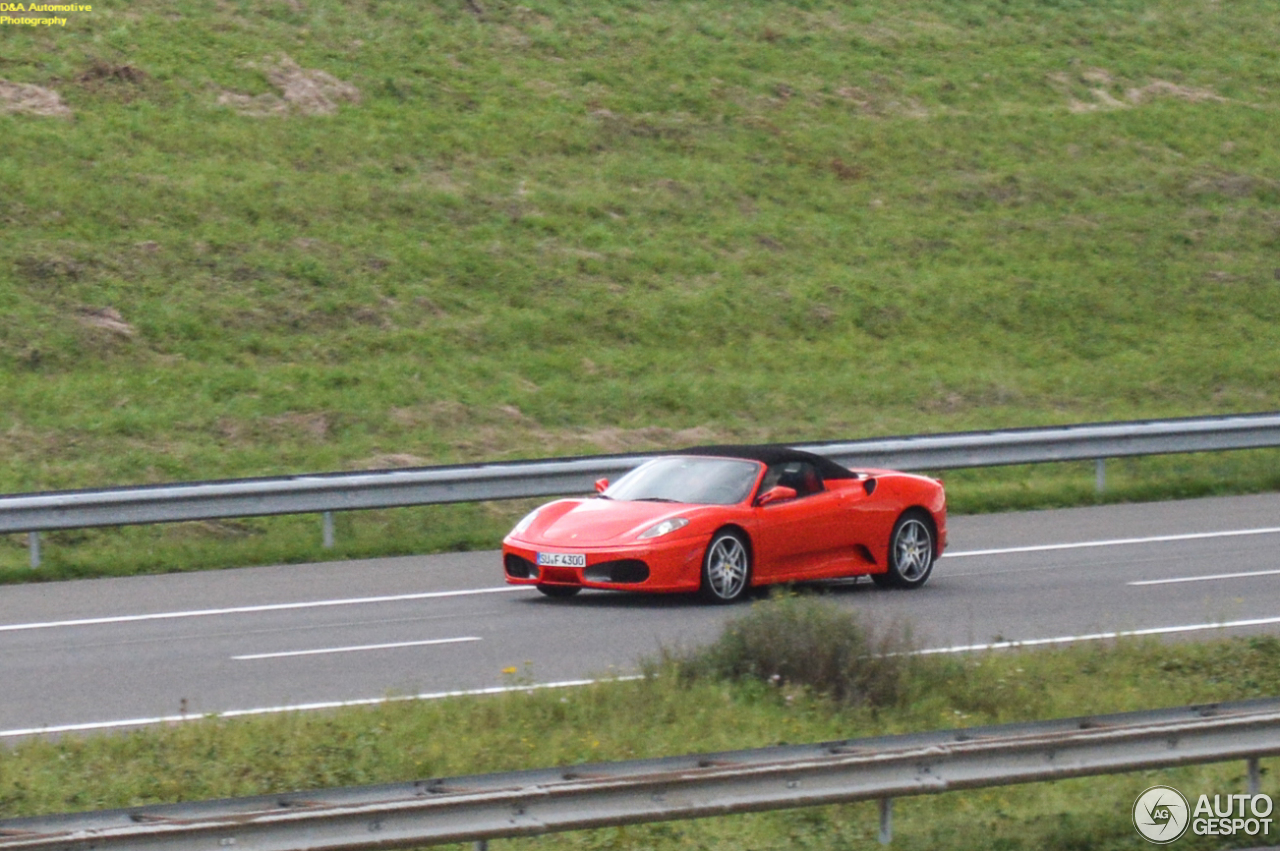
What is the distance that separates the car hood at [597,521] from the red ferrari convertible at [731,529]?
0.01 m

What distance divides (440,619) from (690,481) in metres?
2.55

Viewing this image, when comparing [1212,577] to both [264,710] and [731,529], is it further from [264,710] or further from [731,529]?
[264,710]

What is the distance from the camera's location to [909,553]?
15453 millimetres

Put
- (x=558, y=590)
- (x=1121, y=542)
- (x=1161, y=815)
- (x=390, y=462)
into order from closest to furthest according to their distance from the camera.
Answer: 1. (x=1161, y=815)
2. (x=558, y=590)
3. (x=1121, y=542)
4. (x=390, y=462)

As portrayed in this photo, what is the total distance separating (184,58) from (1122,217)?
18344 mm

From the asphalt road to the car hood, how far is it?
0.58m

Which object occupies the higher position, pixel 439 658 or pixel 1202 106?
pixel 1202 106

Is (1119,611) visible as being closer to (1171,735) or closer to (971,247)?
(1171,735)

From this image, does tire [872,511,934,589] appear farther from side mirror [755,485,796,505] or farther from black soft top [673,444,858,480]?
side mirror [755,485,796,505]

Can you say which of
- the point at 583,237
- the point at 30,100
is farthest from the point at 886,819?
the point at 30,100

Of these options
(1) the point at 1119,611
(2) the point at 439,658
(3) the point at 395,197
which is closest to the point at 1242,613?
(1) the point at 1119,611

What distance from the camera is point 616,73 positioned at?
121 ft

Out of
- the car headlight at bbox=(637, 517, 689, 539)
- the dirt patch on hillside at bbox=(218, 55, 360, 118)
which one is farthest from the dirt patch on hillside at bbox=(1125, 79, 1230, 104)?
the car headlight at bbox=(637, 517, 689, 539)

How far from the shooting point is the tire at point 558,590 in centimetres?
1464
